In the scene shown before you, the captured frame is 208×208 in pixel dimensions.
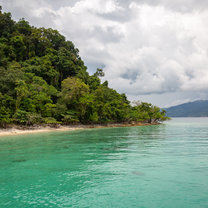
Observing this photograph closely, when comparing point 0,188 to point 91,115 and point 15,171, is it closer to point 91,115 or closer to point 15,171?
point 15,171

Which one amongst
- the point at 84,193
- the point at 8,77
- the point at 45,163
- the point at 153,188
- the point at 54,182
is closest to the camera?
the point at 84,193

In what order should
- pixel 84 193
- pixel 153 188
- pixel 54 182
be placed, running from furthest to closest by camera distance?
pixel 54 182
pixel 153 188
pixel 84 193

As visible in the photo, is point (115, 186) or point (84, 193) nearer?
point (84, 193)

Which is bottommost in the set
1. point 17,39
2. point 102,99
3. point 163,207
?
point 163,207

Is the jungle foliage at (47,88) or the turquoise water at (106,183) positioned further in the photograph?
the jungle foliage at (47,88)

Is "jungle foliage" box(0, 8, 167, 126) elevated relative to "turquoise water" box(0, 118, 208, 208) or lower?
elevated

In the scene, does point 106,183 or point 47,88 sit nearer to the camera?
point 106,183

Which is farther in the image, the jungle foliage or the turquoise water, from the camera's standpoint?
the jungle foliage

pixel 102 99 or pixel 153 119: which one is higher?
pixel 102 99

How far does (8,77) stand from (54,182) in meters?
41.0

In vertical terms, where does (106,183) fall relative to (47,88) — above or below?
below

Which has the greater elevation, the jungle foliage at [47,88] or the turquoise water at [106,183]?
the jungle foliage at [47,88]

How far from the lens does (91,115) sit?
2343 inches

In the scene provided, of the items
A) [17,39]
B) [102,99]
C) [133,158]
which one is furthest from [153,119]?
[133,158]
